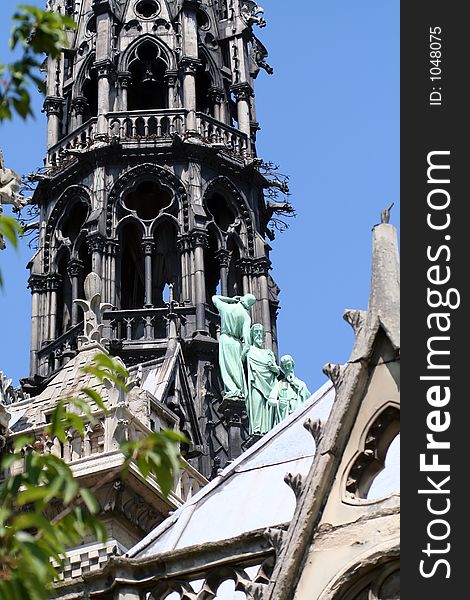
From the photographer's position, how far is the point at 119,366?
10.4 metres

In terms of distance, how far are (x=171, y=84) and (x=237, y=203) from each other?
4.11 meters

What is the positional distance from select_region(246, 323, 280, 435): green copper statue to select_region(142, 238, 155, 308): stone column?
8102mm

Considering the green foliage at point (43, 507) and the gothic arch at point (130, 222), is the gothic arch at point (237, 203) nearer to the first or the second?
the gothic arch at point (130, 222)

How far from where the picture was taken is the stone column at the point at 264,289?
4997 centimetres

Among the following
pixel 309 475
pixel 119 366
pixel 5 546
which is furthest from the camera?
pixel 309 475

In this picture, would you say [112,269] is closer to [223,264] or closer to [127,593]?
[223,264]

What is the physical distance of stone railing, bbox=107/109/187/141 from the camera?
5109 cm

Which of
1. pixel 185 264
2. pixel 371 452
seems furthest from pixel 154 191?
pixel 371 452

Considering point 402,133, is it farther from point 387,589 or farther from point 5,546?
point 5,546

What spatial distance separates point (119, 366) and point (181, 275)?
38957mm

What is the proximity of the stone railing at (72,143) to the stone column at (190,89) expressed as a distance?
2.49 meters

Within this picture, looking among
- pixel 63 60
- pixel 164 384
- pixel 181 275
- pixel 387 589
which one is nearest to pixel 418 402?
pixel 387 589

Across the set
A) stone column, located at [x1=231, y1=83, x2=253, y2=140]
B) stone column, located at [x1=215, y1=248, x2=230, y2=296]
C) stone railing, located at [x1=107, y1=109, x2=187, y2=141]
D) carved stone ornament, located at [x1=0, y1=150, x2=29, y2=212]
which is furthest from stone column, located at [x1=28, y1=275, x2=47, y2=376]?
carved stone ornament, located at [x1=0, y1=150, x2=29, y2=212]

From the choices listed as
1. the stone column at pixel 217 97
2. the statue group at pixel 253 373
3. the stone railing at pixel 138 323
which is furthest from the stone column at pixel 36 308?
the statue group at pixel 253 373
